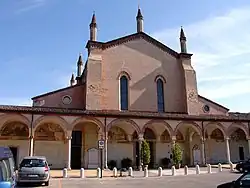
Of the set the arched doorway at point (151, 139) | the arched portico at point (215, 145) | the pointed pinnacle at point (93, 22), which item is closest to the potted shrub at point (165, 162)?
the arched doorway at point (151, 139)

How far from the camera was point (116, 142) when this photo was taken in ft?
94.0

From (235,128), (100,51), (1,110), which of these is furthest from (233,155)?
(1,110)

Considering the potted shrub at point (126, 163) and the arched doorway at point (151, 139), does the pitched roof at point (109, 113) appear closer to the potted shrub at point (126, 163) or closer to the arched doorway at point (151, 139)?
the arched doorway at point (151, 139)

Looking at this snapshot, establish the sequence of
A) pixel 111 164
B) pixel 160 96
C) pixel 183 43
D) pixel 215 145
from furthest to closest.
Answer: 1. pixel 183 43
2. pixel 160 96
3. pixel 215 145
4. pixel 111 164

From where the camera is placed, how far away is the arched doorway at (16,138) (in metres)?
25.8

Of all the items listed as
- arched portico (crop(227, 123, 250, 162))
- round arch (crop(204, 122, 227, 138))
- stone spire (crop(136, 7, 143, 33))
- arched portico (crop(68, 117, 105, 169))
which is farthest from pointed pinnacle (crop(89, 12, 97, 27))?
arched portico (crop(227, 123, 250, 162))

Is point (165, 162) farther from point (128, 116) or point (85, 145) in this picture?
point (85, 145)

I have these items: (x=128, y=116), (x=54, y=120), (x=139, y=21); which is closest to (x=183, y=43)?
(x=139, y=21)

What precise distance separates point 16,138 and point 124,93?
11.5m

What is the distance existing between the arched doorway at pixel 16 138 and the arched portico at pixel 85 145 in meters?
4.15

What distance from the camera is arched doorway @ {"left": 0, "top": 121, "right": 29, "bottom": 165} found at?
25812 mm

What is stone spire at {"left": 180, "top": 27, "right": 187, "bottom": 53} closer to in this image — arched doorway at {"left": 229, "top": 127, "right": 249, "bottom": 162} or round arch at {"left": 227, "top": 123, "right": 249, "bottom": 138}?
round arch at {"left": 227, "top": 123, "right": 249, "bottom": 138}

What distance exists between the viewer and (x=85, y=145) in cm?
2759

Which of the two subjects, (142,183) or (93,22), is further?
(93,22)
